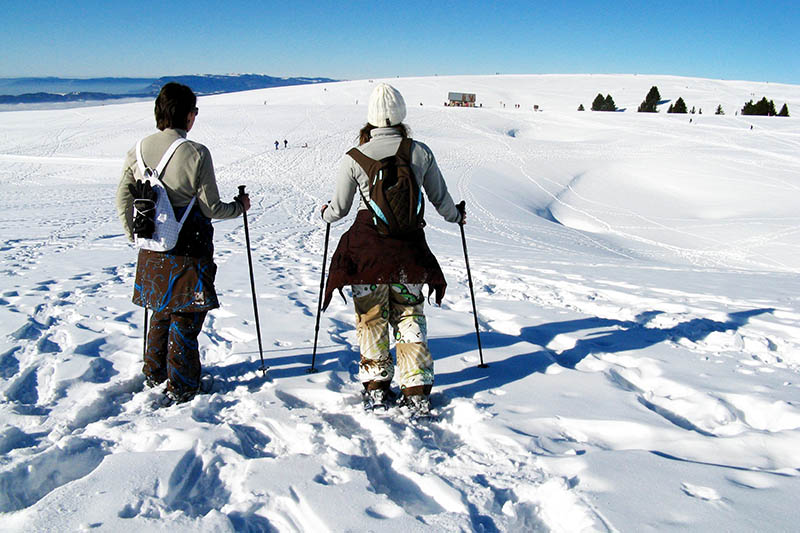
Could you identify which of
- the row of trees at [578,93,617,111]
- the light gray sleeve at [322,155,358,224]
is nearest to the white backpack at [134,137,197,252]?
the light gray sleeve at [322,155,358,224]

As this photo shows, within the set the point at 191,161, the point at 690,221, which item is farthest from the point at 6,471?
the point at 690,221

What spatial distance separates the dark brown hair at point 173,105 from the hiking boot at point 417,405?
205 centimetres

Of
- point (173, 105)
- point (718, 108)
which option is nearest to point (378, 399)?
point (173, 105)

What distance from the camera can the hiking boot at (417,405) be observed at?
291 centimetres

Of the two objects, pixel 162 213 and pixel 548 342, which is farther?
pixel 548 342

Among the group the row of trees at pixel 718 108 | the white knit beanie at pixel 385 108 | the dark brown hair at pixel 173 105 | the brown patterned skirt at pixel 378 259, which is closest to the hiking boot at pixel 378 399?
the brown patterned skirt at pixel 378 259

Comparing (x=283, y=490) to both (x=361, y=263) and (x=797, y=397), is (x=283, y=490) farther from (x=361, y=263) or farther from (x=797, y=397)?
(x=797, y=397)

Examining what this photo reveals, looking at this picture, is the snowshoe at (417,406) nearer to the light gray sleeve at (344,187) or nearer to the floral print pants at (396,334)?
the floral print pants at (396,334)

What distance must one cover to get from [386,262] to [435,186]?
21.1 inches

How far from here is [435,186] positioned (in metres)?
2.97

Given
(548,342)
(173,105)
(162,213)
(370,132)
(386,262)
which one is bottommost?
(548,342)

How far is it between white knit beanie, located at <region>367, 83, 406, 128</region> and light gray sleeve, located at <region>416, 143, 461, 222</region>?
207 millimetres

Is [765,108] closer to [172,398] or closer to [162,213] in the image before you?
[162,213]

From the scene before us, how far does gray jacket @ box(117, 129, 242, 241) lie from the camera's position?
284 centimetres
